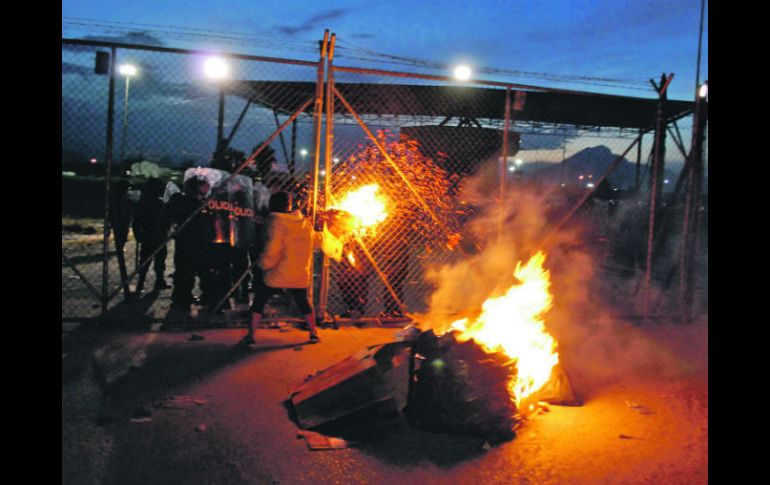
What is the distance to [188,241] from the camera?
6.82 m

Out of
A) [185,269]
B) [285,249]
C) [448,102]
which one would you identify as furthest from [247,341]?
[448,102]

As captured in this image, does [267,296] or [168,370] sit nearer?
[168,370]

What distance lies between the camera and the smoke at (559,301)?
5.52m

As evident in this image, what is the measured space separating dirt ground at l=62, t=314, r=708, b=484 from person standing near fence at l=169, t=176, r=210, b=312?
3.87ft

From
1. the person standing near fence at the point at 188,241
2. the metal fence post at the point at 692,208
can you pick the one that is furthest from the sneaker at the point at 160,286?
the metal fence post at the point at 692,208

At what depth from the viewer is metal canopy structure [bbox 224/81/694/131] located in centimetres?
1505

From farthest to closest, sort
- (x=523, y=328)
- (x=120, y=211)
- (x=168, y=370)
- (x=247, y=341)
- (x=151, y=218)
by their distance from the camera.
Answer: (x=120, y=211) < (x=151, y=218) < (x=247, y=341) < (x=168, y=370) < (x=523, y=328)

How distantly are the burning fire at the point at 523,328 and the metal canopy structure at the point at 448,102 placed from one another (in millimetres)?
11054

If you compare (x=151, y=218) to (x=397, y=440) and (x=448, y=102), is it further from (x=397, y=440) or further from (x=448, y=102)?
(x=448, y=102)

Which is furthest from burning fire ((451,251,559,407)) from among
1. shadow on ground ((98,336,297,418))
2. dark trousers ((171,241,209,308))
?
dark trousers ((171,241,209,308))

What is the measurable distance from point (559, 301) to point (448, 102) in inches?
360

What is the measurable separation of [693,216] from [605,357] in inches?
116

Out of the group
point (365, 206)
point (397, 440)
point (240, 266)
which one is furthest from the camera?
point (240, 266)
